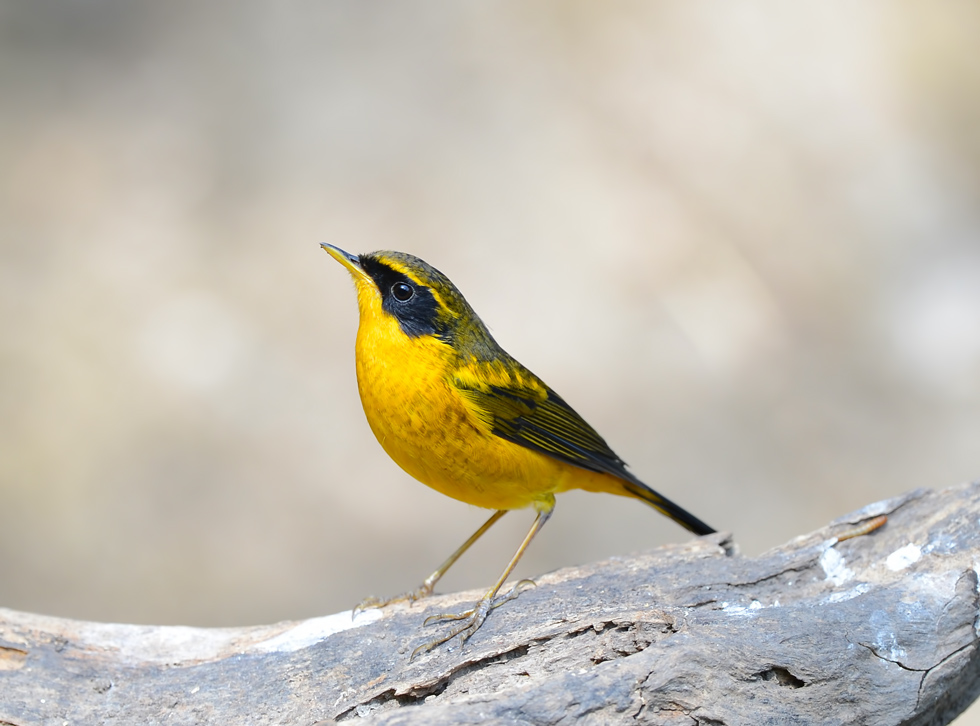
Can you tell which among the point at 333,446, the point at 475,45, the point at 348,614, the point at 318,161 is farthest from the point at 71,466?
the point at 475,45

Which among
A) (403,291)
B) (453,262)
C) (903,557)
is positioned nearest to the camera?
(403,291)

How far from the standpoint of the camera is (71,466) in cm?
834

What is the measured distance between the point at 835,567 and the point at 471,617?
192 centimetres

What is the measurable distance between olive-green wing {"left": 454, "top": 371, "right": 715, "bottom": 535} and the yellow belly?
0.07m

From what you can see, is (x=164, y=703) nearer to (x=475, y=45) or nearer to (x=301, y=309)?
(x=301, y=309)

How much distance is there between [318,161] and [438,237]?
1715mm

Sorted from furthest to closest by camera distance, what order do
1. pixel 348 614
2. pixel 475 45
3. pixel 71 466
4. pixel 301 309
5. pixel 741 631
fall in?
pixel 475 45 < pixel 301 309 < pixel 71 466 < pixel 348 614 < pixel 741 631

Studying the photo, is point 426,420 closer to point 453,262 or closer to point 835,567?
point 835,567

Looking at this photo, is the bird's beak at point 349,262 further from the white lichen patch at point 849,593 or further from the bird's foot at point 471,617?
the white lichen patch at point 849,593

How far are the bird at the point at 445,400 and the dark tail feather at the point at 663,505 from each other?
551mm

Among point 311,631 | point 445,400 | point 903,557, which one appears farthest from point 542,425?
point 903,557

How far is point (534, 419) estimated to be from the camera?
14.4ft

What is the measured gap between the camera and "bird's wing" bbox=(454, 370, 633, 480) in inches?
163

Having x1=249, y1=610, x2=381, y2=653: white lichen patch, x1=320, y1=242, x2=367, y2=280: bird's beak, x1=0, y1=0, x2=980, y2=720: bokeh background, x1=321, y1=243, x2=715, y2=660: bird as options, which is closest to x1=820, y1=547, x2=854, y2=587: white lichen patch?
x1=321, y1=243, x2=715, y2=660: bird
